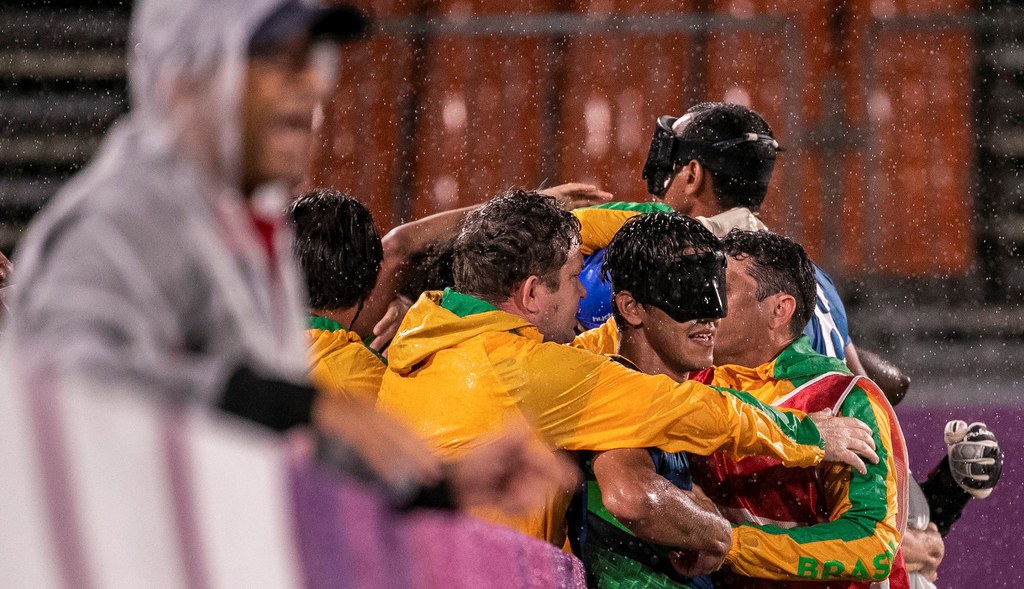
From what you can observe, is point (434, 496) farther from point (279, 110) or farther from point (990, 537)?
point (990, 537)

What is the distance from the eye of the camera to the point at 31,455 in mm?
1039

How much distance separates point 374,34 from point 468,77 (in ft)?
1.79

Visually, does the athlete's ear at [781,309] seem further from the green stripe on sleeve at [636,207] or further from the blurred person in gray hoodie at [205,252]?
the blurred person in gray hoodie at [205,252]

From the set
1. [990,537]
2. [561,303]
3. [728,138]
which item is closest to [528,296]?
[561,303]

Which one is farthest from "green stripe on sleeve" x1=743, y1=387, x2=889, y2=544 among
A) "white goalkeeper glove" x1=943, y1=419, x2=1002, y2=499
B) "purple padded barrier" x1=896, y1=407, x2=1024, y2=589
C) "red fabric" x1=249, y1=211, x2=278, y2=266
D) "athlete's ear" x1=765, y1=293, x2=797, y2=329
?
"purple padded barrier" x1=896, y1=407, x2=1024, y2=589

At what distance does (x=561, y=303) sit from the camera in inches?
105

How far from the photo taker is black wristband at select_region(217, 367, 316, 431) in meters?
1.04

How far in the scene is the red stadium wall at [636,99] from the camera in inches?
267

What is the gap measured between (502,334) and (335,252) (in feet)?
1.85

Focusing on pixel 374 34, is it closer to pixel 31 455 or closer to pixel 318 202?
pixel 318 202

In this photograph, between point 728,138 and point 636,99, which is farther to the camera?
point 636,99

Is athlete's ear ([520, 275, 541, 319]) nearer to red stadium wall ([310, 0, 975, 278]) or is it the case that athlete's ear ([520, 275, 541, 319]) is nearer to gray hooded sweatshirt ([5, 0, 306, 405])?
gray hooded sweatshirt ([5, 0, 306, 405])

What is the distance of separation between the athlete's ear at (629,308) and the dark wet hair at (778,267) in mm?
308

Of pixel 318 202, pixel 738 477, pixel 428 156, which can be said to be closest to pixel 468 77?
pixel 428 156
